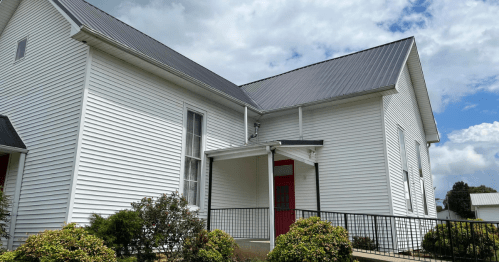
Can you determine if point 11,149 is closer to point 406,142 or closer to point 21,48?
point 21,48

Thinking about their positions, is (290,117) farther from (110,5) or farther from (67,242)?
(67,242)

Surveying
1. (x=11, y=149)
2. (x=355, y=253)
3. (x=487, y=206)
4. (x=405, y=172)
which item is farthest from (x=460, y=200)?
(x=11, y=149)

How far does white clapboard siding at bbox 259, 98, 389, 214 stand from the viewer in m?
11.4

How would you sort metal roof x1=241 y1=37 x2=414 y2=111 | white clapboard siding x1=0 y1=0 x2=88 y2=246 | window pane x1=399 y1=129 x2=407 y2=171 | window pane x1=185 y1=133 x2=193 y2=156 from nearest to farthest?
white clapboard siding x1=0 y1=0 x2=88 y2=246 < window pane x1=185 y1=133 x2=193 y2=156 < metal roof x1=241 y1=37 x2=414 y2=111 < window pane x1=399 y1=129 x2=407 y2=171

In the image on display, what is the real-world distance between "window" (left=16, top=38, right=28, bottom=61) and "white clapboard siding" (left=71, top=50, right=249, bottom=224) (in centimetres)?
381

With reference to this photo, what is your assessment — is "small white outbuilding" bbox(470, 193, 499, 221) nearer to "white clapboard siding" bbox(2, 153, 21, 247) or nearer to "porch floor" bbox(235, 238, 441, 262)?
"porch floor" bbox(235, 238, 441, 262)

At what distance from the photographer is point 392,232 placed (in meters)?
11.0

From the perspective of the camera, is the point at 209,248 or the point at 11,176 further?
the point at 11,176

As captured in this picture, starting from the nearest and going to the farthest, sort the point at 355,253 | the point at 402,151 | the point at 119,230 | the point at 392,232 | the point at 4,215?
the point at 119,230
the point at 4,215
the point at 355,253
the point at 392,232
the point at 402,151

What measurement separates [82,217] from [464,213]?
56503mm

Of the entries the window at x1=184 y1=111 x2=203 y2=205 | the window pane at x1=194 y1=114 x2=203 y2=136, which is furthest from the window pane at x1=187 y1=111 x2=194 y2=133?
the window pane at x1=194 y1=114 x2=203 y2=136

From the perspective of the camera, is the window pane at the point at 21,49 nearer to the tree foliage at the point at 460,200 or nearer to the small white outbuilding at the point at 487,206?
the small white outbuilding at the point at 487,206

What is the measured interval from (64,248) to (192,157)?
5733 millimetres

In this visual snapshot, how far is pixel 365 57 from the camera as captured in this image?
1503 cm
